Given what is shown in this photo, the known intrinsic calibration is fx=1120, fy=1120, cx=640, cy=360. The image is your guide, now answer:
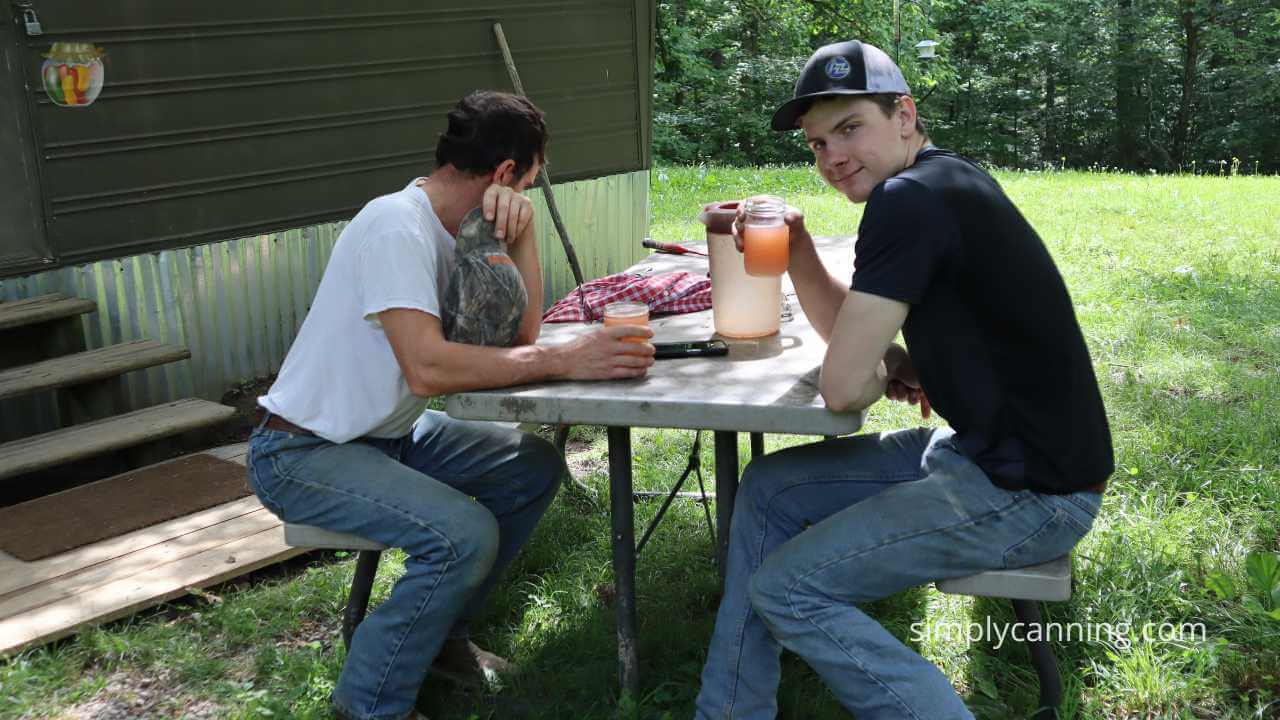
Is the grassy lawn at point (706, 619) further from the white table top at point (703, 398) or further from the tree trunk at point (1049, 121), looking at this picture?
the tree trunk at point (1049, 121)

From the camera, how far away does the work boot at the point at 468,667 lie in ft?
9.82

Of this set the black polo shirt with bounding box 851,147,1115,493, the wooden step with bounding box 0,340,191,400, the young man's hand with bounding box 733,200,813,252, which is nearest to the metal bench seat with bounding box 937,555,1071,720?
the black polo shirt with bounding box 851,147,1115,493

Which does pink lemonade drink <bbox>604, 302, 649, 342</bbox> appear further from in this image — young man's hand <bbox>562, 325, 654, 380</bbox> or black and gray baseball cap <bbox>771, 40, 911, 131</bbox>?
black and gray baseball cap <bbox>771, 40, 911, 131</bbox>

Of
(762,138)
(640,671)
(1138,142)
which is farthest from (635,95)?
(1138,142)

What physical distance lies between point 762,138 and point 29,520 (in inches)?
733

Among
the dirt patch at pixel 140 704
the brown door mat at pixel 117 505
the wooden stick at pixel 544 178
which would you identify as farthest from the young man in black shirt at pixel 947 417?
the wooden stick at pixel 544 178

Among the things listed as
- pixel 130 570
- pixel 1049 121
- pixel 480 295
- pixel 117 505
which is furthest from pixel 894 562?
pixel 1049 121

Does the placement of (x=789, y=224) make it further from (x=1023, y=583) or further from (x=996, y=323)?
(x=1023, y=583)

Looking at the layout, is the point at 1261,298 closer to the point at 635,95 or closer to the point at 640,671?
the point at 635,95

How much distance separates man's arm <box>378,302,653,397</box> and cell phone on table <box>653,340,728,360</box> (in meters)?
0.15

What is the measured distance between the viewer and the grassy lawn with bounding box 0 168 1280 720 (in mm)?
2861

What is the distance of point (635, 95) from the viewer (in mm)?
7910

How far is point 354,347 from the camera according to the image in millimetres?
2684

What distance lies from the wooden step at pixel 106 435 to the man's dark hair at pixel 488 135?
234 cm
